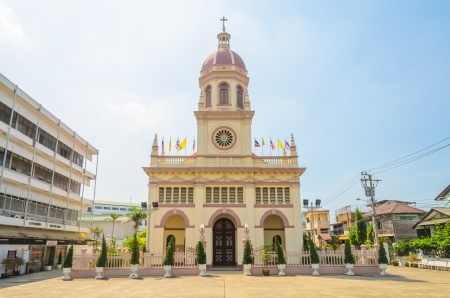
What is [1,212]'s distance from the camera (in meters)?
24.8

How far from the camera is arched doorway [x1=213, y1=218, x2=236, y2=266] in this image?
99.2 feet

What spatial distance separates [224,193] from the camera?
30938 millimetres

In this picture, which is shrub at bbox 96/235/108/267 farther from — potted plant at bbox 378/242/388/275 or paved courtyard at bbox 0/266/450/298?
potted plant at bbox 378/242/388/275

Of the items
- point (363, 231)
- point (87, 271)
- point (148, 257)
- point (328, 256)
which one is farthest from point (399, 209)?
point (87, 271)

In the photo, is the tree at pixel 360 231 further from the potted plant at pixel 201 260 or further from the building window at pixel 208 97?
the potted plant at pixel 201 260

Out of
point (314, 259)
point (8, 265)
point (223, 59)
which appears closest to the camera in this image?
point (314, 259)

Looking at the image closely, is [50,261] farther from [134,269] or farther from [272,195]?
[272,195]

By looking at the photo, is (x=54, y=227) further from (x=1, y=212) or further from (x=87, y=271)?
(x=87, y=271)

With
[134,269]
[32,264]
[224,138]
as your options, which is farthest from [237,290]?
[32,264]

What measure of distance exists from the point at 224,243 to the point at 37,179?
60.5 feet

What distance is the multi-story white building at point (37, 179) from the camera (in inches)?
1000

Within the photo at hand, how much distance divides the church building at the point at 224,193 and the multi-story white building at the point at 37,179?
399 inches

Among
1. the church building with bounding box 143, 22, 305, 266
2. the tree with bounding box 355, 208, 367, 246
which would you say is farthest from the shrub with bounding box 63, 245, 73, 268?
the tree with bounding box 355, 208, 367, 246

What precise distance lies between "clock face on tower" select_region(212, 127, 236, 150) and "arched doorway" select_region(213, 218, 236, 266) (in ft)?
23.9
